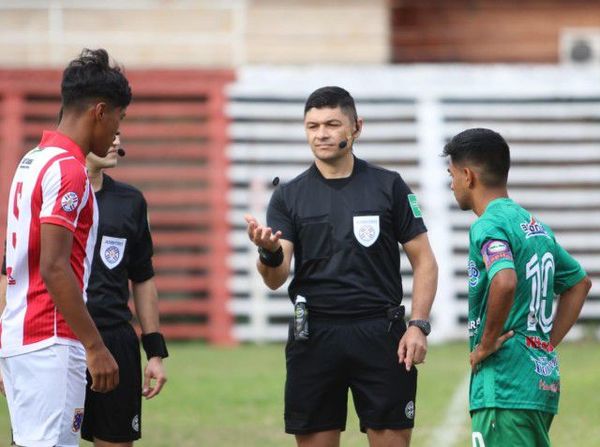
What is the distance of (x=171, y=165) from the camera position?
21.2 meters

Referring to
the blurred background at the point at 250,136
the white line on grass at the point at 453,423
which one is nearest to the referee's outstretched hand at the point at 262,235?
the white line on grass at the point at 453,423

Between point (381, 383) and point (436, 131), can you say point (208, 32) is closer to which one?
point (436, 131)

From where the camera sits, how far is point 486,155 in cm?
651

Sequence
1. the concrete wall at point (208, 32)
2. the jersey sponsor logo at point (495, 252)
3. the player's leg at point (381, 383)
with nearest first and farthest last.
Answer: the jersey sponsor logo at point (495, 252) → the player's leg at point (381, 383) → the concrete wall at point (208, 32)

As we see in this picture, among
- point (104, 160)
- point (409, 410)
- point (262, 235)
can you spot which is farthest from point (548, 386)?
point (104, 160)

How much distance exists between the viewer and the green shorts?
622 centimetres

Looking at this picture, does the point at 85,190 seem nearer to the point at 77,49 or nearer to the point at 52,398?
the point at 52,398

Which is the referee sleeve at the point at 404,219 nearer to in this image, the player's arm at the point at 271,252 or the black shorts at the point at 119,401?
the player's arm at the point at 271,252

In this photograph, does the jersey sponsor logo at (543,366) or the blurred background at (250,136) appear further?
the blurred background at (250,136)

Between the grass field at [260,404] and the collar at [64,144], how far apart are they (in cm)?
503

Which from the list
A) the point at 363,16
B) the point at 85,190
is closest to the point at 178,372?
the point at 363,16

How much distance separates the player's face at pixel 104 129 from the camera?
6.07 m

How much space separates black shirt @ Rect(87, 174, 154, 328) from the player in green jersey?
1972 millimetres

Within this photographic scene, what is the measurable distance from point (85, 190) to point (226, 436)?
574 cm
